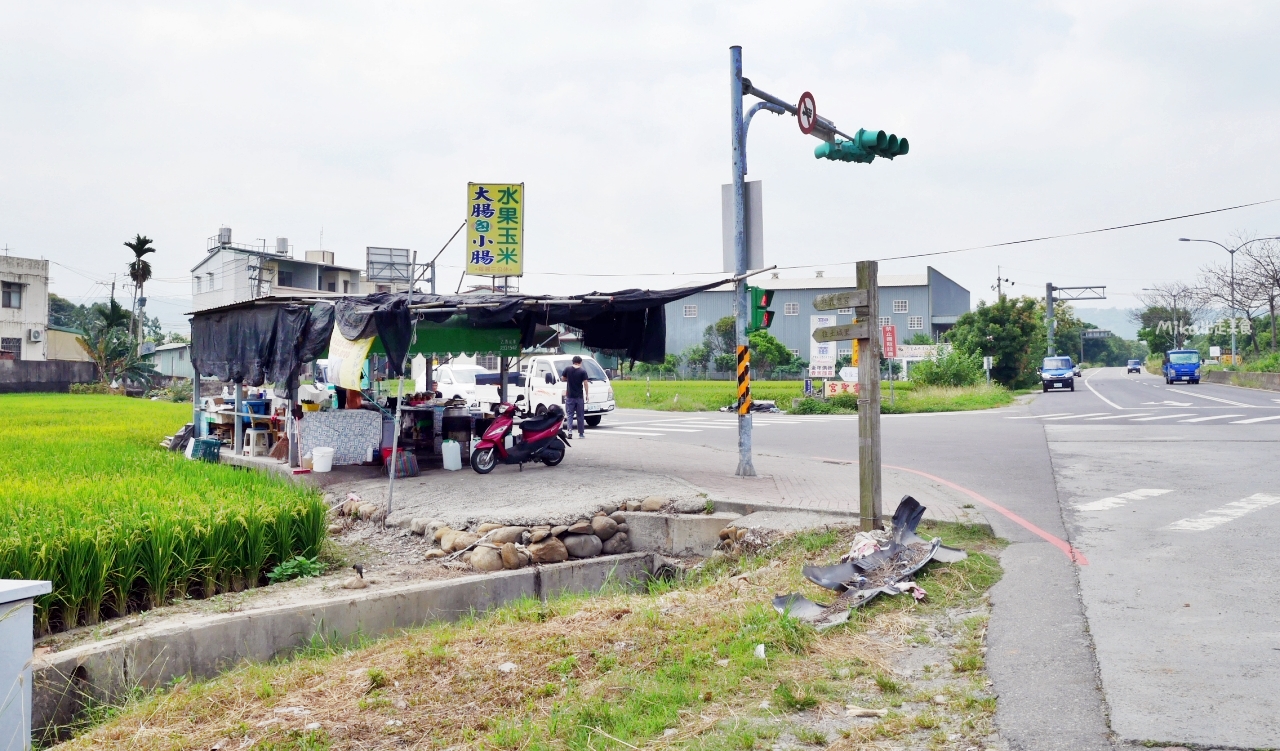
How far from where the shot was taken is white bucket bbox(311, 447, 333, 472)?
473 inches

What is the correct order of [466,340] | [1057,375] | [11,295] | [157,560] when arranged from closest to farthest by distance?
[157,560] < [466,340] < [11,295] < [1057,375]

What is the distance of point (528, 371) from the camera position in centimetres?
2566

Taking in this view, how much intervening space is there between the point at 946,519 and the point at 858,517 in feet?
2.57

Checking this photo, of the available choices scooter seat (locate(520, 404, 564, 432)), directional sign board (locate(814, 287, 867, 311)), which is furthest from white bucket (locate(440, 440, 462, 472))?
directional sign board (locate(814, 287, 867, 311))

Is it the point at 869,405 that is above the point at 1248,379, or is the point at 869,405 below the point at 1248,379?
below

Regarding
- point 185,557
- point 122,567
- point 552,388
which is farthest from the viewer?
point 552,388

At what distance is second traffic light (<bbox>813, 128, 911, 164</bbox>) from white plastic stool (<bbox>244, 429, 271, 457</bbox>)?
9525 millimetres

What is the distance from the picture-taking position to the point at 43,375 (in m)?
38.3

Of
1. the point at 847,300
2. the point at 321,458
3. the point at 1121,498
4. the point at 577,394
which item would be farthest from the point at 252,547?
the point at 577,394

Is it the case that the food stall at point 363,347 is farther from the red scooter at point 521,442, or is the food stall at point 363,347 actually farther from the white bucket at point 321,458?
the red scooter at point 521,442

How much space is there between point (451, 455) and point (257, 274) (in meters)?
45.7

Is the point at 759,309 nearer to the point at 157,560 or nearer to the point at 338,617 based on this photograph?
the point at 338,617

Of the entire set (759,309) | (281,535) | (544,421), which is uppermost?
(759,309)

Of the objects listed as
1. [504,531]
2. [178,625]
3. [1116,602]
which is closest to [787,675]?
[1116,602]
